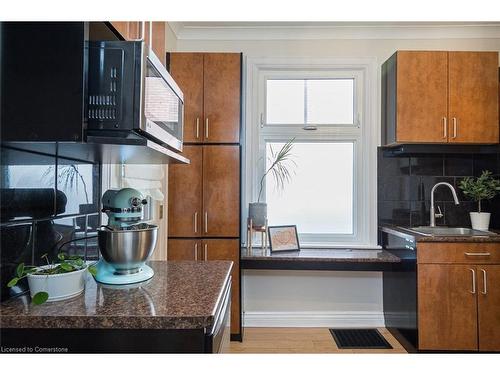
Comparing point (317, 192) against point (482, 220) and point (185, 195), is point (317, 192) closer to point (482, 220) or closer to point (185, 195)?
point (185, 195)

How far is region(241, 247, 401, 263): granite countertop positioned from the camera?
2.54 m

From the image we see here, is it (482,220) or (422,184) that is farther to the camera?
(422,184)

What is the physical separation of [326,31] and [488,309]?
2511mm

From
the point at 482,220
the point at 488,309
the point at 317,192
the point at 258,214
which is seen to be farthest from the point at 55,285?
the point at 482,220

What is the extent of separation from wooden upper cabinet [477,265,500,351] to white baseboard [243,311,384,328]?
780 millimetres

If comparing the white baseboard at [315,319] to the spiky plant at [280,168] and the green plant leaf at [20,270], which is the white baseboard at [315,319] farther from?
the green plant leaf at [20,270]

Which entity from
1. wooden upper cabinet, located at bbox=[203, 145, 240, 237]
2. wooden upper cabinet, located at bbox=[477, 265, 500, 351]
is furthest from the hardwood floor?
wooden upper cabinet, located at bbox=[203, 145, 240, 237]

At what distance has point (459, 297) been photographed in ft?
7.40

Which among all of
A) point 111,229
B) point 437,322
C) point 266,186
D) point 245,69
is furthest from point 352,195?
point 111,229

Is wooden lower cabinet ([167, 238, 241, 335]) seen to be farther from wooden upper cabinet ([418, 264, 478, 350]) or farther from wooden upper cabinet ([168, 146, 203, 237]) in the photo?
wooden upper cabinet ([418, 264, 478, 350])

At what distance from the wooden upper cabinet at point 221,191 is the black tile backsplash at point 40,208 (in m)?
1.14

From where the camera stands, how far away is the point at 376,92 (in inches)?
115

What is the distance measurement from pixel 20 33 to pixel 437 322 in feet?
8.90

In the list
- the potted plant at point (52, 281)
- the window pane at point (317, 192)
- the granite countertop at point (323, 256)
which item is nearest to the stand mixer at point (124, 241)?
the potted plant at point (52, 281)
